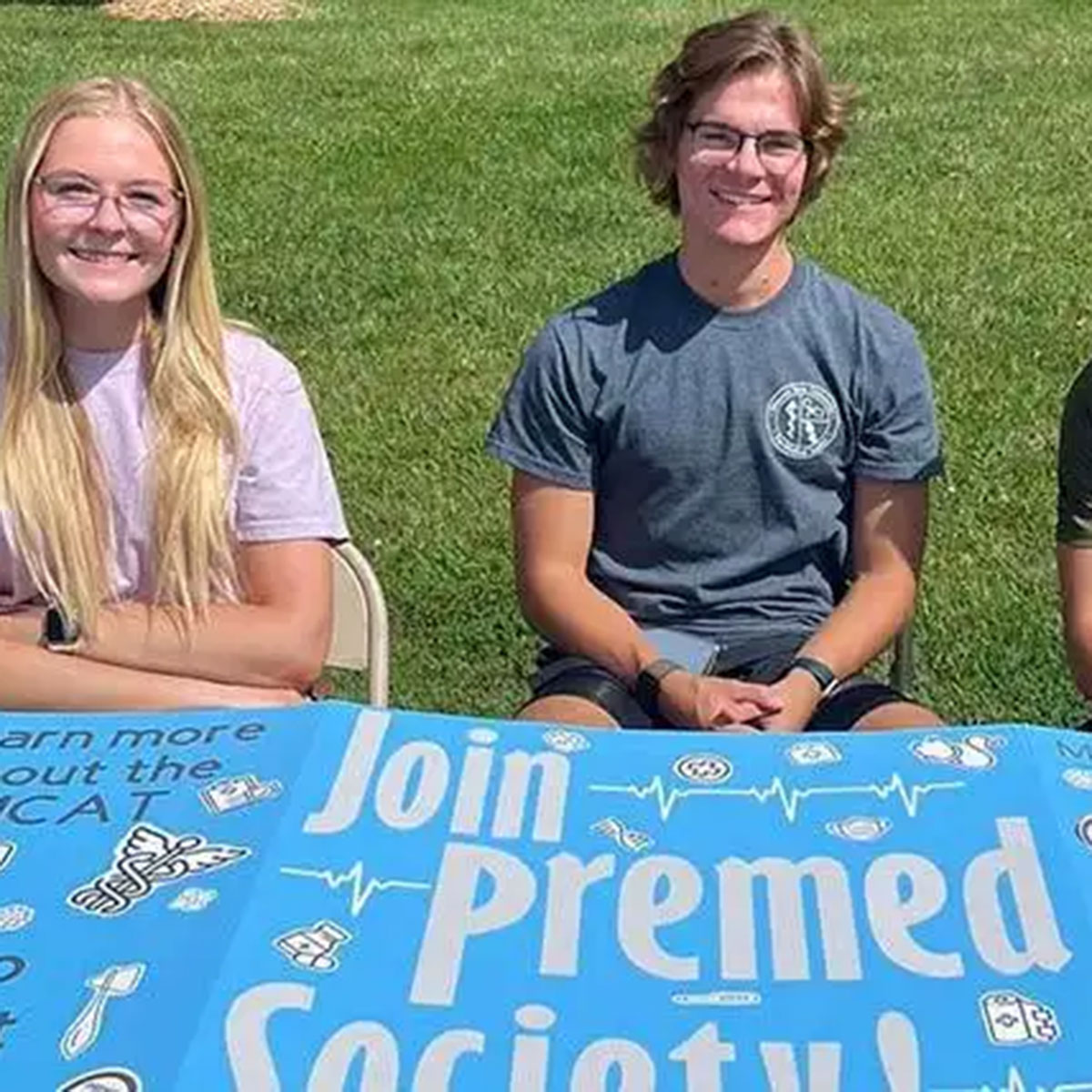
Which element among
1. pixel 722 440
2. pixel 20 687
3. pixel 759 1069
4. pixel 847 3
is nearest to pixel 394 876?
pixel 759 1069

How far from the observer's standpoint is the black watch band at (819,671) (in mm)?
3225

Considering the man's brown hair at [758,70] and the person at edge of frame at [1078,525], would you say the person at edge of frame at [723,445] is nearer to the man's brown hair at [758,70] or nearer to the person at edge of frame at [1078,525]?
the man's brown hair at [758,70]

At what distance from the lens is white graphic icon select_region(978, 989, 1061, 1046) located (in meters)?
1.84

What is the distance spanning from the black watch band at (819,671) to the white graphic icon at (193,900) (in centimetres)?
136

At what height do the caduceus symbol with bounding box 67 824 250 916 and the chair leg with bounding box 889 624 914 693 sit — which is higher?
the caduceus symbol with bounding box 67 824 250 916

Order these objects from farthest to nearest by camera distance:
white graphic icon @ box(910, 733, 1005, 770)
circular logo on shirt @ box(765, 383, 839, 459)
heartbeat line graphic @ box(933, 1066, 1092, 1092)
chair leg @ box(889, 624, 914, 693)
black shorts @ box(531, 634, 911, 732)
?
chair leg @ box(889, 624, 914, 693) < circular logo on shirt @ box(765, 383, 839, 459) < black shorts @ box(531, 634, 911, 732) < white graphic icon @ box(910, 733, 1005, 770) < heartbeat line graphic @ box(933, 1066, 1092, 1092)

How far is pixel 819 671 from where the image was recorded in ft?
10.6

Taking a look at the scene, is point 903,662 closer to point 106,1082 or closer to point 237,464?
point 237,464

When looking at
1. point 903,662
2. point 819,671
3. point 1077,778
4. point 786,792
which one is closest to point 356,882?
point 786,792

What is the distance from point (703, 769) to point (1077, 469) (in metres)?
1.05

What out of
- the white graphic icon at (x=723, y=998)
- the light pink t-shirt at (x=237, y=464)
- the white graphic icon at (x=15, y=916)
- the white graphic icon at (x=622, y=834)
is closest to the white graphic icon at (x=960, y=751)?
the white graphic icon at (x=622, y=834)

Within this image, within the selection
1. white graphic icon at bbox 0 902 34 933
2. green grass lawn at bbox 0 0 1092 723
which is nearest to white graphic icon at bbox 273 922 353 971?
white graphic icon at bbox 0 902 34 933

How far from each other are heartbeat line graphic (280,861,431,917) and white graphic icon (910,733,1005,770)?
1.99 ft

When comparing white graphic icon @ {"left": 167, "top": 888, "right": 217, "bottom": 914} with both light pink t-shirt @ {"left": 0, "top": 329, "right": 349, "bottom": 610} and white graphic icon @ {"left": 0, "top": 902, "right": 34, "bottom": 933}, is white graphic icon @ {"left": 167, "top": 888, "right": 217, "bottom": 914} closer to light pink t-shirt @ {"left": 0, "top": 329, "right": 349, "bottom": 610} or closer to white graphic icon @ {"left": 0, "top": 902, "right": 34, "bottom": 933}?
white graphic icon @ {"left": 0, "top": 902, "right": 34, "bottom": 933}
